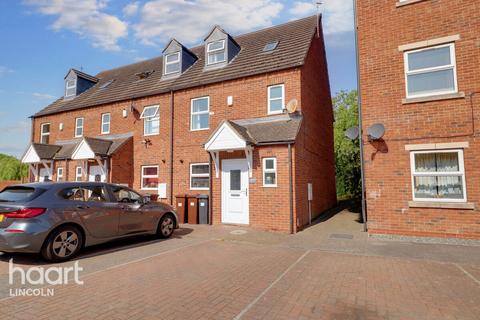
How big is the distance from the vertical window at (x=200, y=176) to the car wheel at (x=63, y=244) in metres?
5.98

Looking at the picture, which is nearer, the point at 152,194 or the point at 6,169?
the point at 152,194

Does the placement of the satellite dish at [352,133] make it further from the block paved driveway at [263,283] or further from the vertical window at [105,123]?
the vertical window at [105,123]

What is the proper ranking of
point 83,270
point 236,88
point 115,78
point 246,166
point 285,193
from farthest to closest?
point 115,78, point 236,88, point 246,166, point 285,193, point 83,270

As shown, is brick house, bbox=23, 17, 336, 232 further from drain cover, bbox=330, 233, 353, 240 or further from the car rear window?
the car rear window

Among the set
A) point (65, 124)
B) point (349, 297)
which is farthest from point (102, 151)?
point (349, 297)

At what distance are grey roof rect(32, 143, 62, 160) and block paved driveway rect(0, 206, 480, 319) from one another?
426 inches

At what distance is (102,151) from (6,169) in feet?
77.2

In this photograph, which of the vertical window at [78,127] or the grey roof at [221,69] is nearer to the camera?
the grey roof at [221,69]

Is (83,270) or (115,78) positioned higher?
(115,78)

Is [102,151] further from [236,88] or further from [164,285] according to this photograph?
[164,285]

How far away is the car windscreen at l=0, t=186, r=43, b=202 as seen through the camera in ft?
19.2

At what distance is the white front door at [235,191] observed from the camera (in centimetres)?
1037

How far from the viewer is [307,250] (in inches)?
277

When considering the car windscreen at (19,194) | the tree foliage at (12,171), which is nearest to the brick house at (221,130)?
the car windscreen at (19,194)
